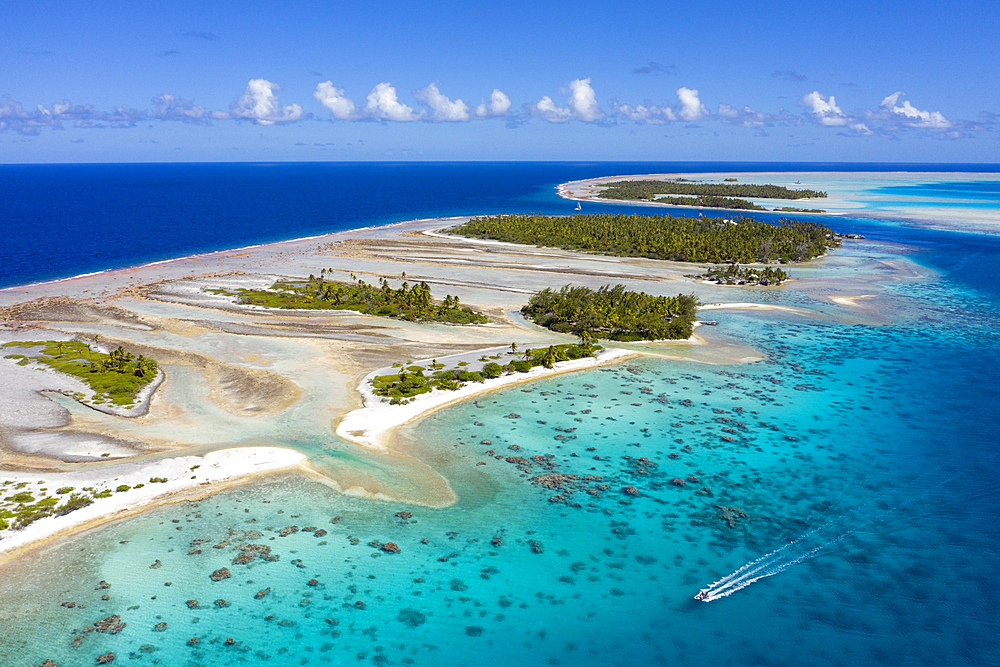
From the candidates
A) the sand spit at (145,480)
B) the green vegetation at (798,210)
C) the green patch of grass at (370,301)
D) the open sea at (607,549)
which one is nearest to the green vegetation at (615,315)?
the green patch of grass at (370,301)

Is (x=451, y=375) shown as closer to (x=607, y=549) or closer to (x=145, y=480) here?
(x=145, y=480)

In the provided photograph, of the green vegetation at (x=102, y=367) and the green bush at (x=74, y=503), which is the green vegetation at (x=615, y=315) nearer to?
the green vegetation at (x=102, y=367)

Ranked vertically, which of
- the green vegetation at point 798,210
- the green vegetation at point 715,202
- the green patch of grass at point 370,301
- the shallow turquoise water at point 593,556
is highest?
the green vegetation at point 715,202

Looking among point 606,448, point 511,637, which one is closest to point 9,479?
point 511,637

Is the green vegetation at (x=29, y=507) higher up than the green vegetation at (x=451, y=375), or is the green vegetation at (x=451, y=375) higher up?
the green vegetation at (x=451, y=375)

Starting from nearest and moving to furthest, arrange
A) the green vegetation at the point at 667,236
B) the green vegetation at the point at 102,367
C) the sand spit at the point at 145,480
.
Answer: the sand spit at the point at 145,480 → the green vegetation at the point at 102,367 → the green vegetation at the point at 667,236

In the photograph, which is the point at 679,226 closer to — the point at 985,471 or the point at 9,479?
the point at 985,471
